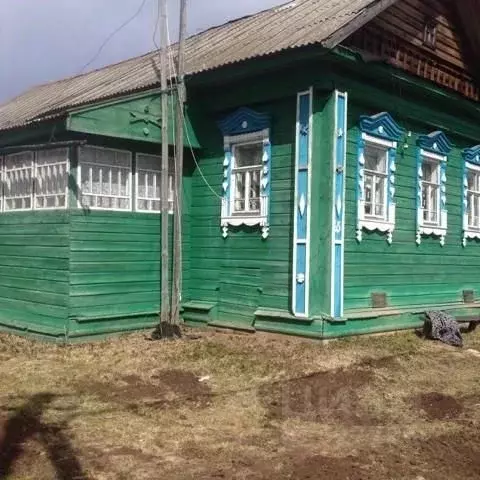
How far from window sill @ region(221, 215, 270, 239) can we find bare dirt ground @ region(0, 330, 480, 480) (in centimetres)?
155

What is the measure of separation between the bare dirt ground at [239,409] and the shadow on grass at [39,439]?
0.05ft

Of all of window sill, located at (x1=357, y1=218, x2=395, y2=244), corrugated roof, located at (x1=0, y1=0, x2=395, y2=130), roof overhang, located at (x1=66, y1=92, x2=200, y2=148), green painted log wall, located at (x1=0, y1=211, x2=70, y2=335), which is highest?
corrugated roof, located at (x1=0, y1=0, x2=395, y2=130)

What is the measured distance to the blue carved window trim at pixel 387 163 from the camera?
380 inches

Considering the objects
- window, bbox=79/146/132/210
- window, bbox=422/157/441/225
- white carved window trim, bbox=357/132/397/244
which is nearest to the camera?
window, bbox=79/146/132/210

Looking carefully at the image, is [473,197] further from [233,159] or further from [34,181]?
[34,181]

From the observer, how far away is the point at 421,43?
10.6 metres

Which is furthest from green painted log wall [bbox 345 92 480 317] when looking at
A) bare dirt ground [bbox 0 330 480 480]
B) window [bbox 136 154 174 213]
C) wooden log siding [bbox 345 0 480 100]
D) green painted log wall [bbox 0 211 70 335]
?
green painted log wall [bbox 0 211 70 335]

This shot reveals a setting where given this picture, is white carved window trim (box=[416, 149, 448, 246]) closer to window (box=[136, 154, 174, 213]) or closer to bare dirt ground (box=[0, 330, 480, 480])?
bare dirt ground (box=[0, 330, 480, 480])

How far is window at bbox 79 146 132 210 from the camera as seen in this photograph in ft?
30.6

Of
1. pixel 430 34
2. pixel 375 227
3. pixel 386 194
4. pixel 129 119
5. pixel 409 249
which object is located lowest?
pixel 409 249

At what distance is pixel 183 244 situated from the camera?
10.6 metres

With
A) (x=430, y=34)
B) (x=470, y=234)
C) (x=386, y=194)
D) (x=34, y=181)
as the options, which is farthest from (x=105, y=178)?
(x=470, y=234)

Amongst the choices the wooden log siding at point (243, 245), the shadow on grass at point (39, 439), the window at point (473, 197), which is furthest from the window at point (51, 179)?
the window at point (473, 197)

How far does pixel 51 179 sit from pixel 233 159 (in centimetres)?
271
